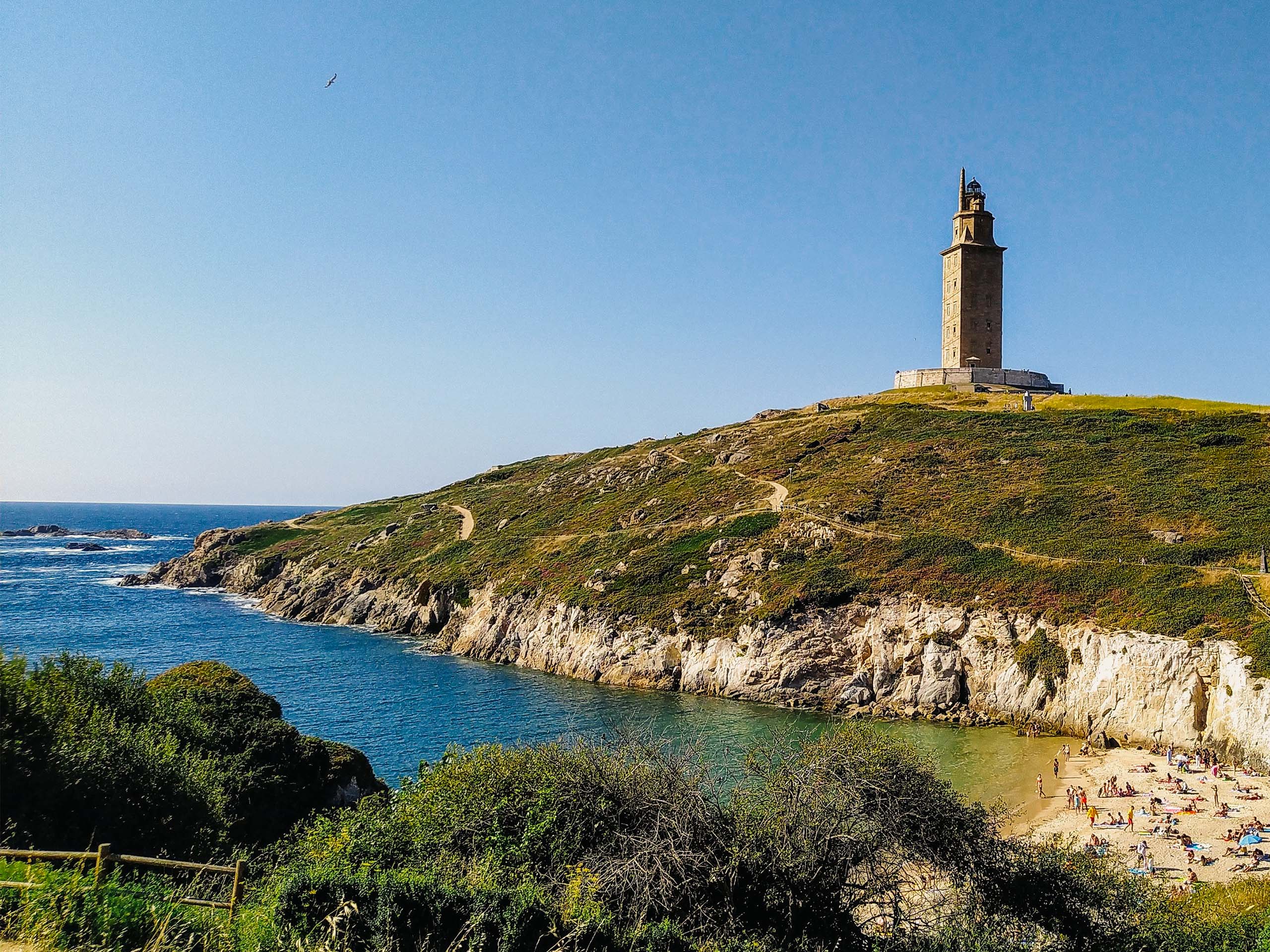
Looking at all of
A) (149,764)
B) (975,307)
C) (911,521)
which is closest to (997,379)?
(975,307)

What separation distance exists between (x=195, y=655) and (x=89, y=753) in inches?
1902

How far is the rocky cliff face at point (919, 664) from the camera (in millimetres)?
38031

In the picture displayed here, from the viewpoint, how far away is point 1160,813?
31.1 meters

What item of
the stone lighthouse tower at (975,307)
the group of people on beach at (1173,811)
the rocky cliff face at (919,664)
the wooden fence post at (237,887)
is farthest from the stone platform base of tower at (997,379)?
the wooden fence post at (237,887)

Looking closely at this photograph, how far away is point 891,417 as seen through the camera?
7994cm

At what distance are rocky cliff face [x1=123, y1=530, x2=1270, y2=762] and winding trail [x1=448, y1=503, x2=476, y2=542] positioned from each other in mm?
17172

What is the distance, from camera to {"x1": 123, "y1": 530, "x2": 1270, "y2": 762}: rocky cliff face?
38.0 m

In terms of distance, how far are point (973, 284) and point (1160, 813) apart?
64.0 m

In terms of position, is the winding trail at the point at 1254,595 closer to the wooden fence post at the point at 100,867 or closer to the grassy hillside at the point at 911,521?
the grassy hillside at the point at 911,521

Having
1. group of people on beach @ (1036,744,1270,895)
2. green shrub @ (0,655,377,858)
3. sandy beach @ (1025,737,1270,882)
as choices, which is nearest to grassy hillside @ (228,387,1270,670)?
group of people on beach @ (1036,744,1270,895)

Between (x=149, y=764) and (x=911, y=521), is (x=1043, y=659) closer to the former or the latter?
(x=911, y=521)

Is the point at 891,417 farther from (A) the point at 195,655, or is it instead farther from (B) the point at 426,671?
(A) the point at 195,655

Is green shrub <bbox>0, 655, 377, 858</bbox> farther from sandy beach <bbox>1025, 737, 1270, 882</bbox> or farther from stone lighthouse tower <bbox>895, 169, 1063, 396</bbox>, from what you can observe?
stone lighthouse tower <bbox>895, 169, 1063, 396</bbox>

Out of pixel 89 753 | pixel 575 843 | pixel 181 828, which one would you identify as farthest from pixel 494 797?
pixel 89 753
